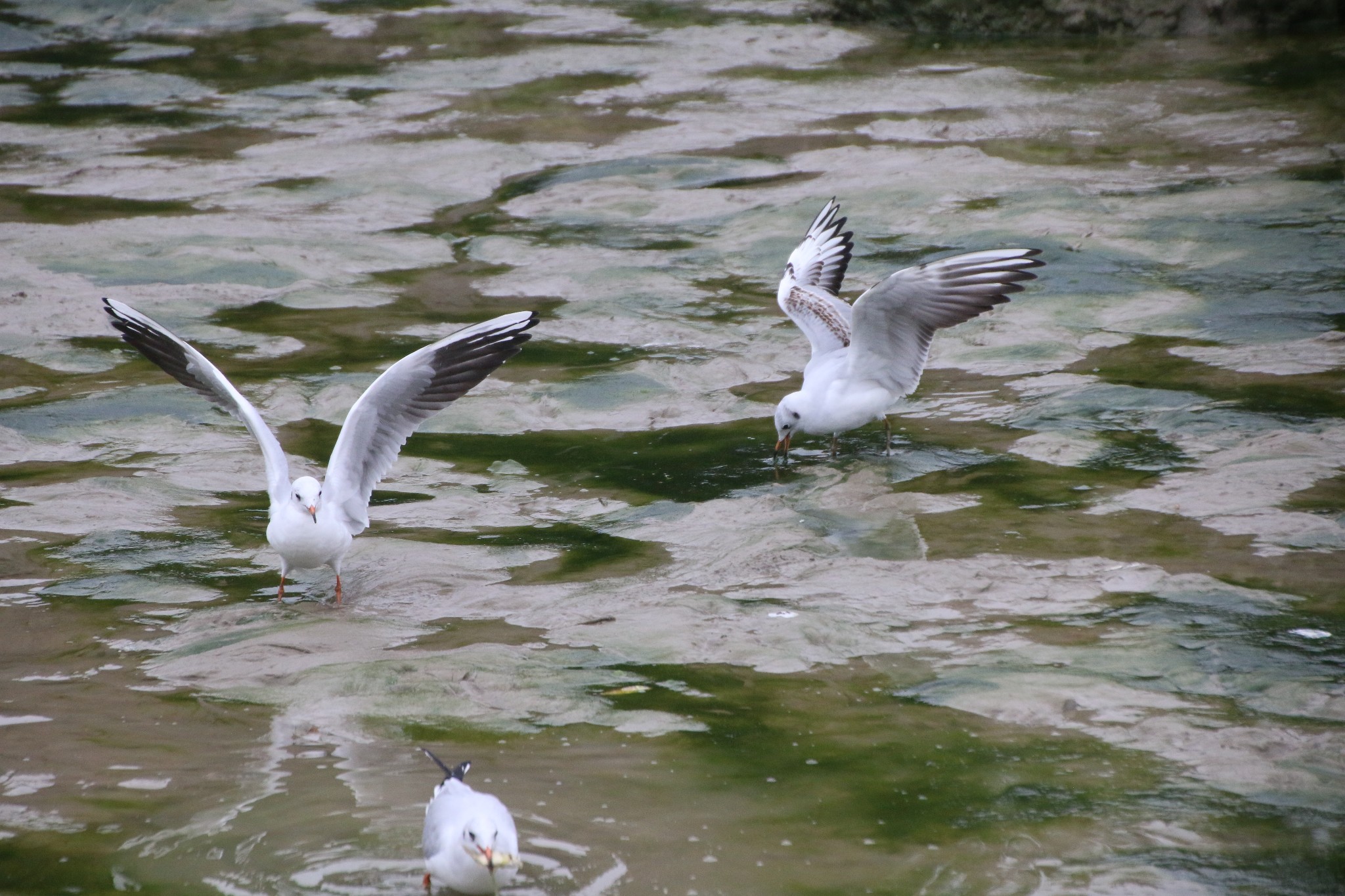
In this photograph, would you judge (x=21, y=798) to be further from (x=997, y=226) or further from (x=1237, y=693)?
(x=997, y=226)

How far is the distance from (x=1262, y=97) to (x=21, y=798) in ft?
43.7

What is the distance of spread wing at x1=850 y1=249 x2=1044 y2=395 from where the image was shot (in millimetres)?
7453

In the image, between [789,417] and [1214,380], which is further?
[1214,380]

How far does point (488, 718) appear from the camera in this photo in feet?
16.6

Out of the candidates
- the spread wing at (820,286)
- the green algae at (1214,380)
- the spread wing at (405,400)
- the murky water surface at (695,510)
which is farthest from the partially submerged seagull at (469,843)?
the green algae at (1214,380)

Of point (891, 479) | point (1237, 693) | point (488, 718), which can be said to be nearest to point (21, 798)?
point (488, 718)

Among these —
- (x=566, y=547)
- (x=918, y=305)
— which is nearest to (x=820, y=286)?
(x=918, y=305)

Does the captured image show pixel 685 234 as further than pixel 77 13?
No

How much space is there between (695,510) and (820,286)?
2823 millimetres

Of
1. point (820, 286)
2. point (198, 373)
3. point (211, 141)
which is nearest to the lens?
point (198, 373)

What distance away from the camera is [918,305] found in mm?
7664

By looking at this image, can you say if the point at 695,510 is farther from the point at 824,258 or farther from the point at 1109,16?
the point at 1109,16

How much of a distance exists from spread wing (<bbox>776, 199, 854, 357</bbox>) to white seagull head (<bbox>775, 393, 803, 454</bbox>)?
676 millimetres

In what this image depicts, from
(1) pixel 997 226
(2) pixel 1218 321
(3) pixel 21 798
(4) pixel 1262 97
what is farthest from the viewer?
(4) pixel 1262 97
